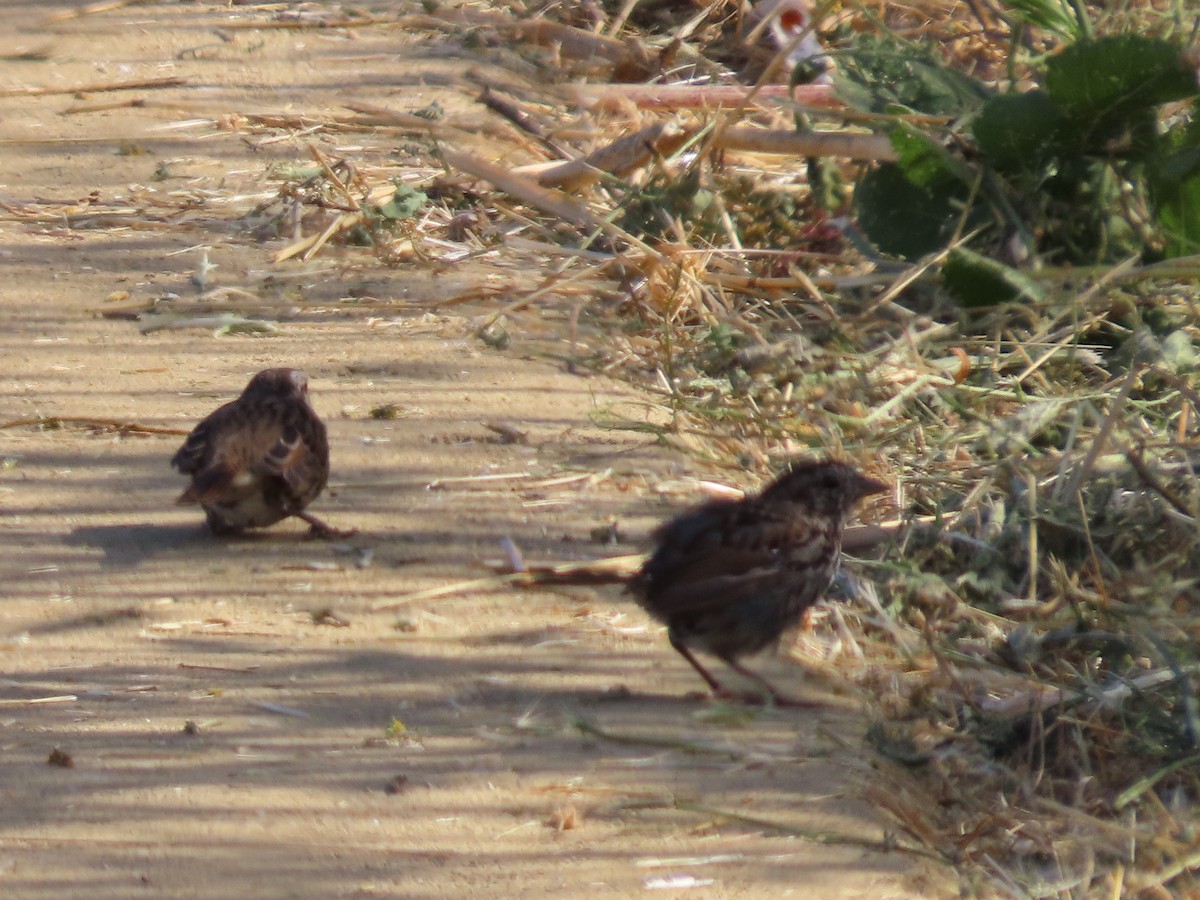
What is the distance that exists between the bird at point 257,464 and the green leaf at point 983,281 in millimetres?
2711

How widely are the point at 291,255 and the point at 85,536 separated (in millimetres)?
2597

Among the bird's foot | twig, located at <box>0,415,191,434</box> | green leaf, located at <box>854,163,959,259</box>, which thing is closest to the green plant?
green leaf, located at <box>854,163,959,259</box>

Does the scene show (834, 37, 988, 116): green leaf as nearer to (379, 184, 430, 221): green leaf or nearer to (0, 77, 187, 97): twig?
(379, 184, 430, 221): green leaf

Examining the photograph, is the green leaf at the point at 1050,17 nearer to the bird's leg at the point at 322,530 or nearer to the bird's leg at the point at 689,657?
the bird's leg at the point at 689,657

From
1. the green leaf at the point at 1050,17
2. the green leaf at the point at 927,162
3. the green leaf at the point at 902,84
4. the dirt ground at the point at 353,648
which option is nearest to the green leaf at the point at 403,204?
the dirt ground at the point at 353,648

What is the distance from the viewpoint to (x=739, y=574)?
505 cm

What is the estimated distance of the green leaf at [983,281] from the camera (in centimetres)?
678

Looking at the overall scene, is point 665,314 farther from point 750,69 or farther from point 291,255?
point 750,69

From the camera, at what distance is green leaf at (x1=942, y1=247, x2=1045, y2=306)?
6.78 meters

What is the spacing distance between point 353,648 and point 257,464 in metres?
0.88

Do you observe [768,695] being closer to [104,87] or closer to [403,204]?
[403,204]

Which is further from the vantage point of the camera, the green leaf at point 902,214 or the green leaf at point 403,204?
the green leaf at point 403,204

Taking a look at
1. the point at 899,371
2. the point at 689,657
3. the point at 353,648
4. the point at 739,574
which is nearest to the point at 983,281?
the point at 899,371

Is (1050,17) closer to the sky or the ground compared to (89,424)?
closer to the sky
